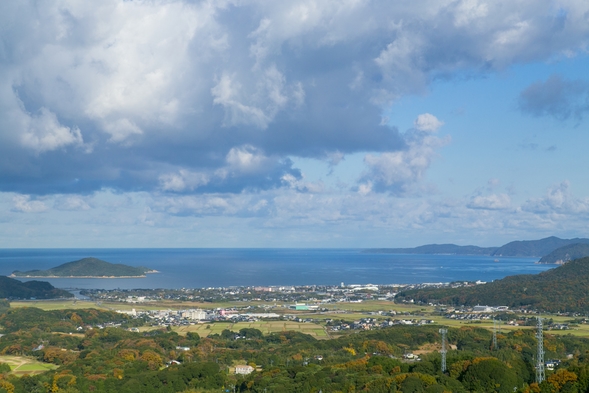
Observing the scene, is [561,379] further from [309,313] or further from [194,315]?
[309,313]

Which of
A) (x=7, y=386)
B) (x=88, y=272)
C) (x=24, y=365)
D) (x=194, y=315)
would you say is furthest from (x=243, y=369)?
(x=88, y=272)

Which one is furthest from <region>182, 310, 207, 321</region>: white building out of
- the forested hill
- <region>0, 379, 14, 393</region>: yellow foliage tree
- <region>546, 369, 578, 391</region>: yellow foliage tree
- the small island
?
the small island

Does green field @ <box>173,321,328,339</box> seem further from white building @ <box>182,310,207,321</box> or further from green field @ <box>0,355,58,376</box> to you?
green field @ <box>0,355,58,376</box>

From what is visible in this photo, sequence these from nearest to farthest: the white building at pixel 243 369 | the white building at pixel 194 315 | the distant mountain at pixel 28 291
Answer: the white building at pixel 243 369, the white building at pixel 194 315, the distant mountain at pixel 28 291

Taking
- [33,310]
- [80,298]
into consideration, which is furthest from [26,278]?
[33,310]

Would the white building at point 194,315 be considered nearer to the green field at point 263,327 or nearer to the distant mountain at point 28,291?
the green field at point 263,327

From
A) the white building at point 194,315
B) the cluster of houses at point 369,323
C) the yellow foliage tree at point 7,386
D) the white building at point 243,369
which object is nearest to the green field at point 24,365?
the yellow foliage tree at point 7,386
